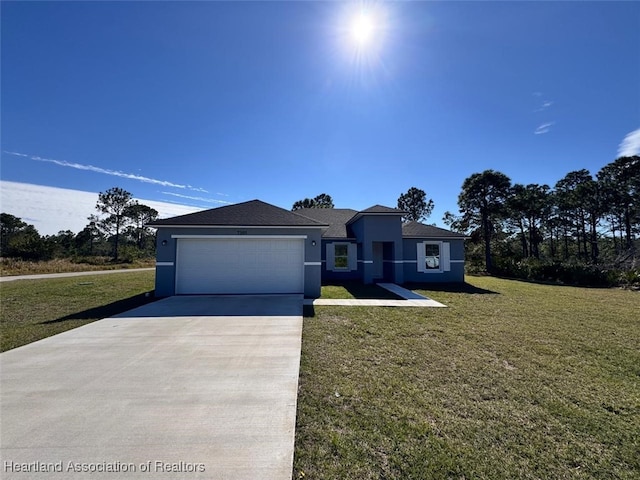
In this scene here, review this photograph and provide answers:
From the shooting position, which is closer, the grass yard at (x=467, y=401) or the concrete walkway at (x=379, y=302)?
the grass yard at (x=467, y=401)

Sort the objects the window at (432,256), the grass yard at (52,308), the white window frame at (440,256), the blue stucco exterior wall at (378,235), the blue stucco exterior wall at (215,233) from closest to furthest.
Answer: the grass yard at (52,308)
the blue stucco exterior wall at (215,233)
the blue stucco exterior wall at (378,235)
the white window frame at (440,256)
the window at (432,256)

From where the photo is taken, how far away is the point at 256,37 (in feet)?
30.8

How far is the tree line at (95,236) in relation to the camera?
3003 centimetres

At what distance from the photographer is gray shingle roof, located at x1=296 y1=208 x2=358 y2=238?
15875 millimetres

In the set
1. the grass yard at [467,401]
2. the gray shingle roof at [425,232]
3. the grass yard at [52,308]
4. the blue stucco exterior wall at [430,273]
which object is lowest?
the grass yard at [467,401]

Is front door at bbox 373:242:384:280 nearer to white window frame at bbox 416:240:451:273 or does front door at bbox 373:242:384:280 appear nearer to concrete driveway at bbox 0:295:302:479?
white window frame at bbox 416:240:451:273

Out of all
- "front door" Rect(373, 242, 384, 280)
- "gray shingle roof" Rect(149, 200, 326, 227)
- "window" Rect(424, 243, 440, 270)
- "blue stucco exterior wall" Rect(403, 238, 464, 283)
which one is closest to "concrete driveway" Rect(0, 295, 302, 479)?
"gray shingle roof" Rect(149, 200, 326, 227)

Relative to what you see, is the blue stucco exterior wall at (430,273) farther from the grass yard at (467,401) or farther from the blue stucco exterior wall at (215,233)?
the grass yard at (467,401)

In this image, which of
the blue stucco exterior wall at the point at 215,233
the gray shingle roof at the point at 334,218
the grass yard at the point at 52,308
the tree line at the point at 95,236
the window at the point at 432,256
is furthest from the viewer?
the tree line at the point at 95,236

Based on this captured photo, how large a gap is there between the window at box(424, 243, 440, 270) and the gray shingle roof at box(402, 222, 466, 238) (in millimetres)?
628

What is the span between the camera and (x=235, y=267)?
1067 cm

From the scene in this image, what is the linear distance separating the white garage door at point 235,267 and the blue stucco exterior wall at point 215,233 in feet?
0.76

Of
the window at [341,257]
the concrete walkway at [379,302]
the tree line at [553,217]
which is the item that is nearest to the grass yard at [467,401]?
the concrete walkway at [379,302]

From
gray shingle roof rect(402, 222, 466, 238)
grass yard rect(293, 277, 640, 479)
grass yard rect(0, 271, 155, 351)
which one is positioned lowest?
grass yard rect(293, 277, 640, 479)
